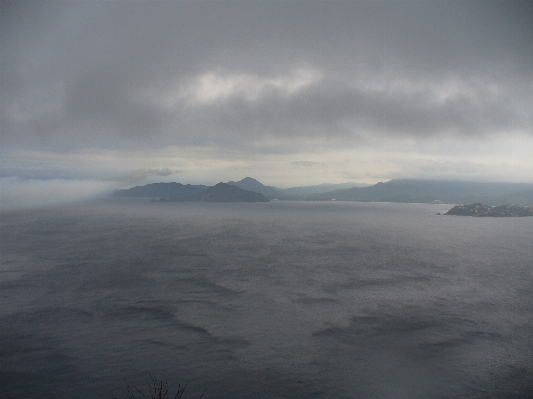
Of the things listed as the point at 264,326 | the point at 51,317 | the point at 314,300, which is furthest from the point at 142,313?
the point at 314,300

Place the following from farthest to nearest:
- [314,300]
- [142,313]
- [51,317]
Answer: [314,300], [142,313], [51,317]

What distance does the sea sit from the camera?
3155cm

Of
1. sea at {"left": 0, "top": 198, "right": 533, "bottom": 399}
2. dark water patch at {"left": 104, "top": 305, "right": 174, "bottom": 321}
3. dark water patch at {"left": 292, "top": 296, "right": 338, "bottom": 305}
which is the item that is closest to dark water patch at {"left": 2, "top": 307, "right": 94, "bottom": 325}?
sea at {"left": 0, "top": 198, "right": 533, "bottom": 399}

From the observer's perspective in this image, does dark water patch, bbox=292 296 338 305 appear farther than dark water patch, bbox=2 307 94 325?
Yes

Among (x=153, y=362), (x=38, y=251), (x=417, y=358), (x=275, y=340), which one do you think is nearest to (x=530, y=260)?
(x=417, y=358)

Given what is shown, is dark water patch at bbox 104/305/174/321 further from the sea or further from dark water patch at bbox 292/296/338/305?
dark water patch at bbox 292/296/338/305

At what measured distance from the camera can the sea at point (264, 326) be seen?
104 feet

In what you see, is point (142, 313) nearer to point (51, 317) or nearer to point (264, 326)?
point (51, 317)

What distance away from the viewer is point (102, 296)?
55562 mm

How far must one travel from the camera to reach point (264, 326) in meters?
44.0

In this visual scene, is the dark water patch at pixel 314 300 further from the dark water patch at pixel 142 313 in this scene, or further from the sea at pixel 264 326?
the dark water patch at pixel 142 313

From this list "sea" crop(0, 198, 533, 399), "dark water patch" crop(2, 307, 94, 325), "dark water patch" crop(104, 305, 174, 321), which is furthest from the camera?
"dark water patch" crop(104, 305, 174, 321)

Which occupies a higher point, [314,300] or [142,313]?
[314,300]

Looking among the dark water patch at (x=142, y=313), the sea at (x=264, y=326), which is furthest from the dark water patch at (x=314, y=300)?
the dark water patch at (x=142, y=313)
